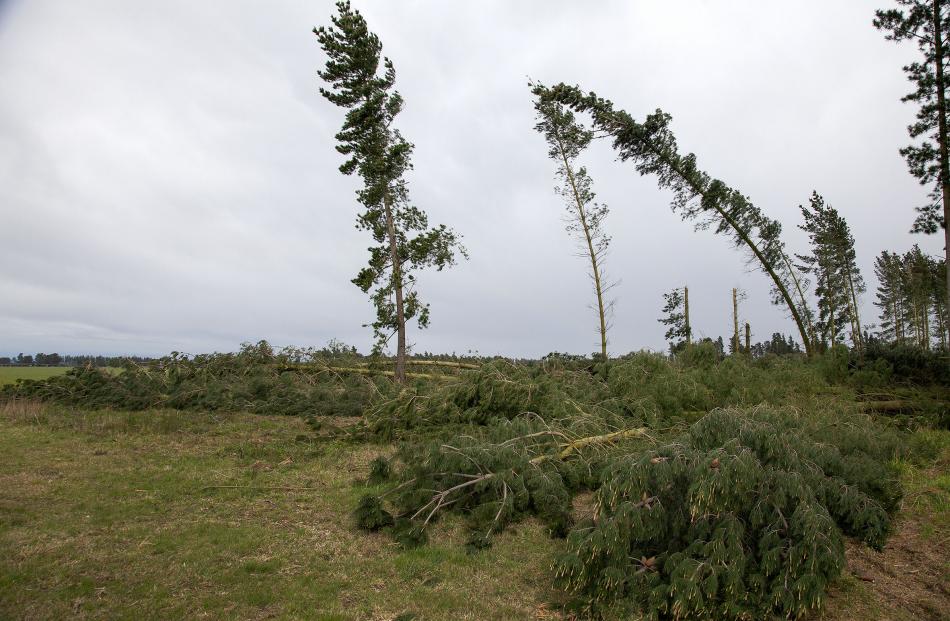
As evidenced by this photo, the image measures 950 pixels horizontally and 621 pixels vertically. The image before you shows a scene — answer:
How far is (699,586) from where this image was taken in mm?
3490

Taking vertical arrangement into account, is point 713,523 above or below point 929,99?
below

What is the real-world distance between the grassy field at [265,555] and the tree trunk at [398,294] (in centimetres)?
833

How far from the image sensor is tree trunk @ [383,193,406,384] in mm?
16344

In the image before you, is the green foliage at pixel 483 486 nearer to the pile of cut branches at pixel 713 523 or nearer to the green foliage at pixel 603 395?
the pile of cut branches at pixel 713 523

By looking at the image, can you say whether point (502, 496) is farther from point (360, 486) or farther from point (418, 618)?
point (360, 486)

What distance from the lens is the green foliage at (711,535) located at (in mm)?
3492

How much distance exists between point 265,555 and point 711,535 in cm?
381

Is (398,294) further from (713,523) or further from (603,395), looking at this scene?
(713,523)

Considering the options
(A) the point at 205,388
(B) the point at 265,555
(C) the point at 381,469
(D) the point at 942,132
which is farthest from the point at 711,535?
(A) the point at 205,388

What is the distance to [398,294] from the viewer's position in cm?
1652

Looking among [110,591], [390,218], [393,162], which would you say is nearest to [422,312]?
[390,218]

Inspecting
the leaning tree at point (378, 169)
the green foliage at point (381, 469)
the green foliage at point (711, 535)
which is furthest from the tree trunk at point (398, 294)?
the green foliage at point (711, 535)

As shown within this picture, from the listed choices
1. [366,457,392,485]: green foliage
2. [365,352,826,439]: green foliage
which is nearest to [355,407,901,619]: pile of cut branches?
[366,457,392,485]: green foliage

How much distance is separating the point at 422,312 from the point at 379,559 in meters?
12.2
